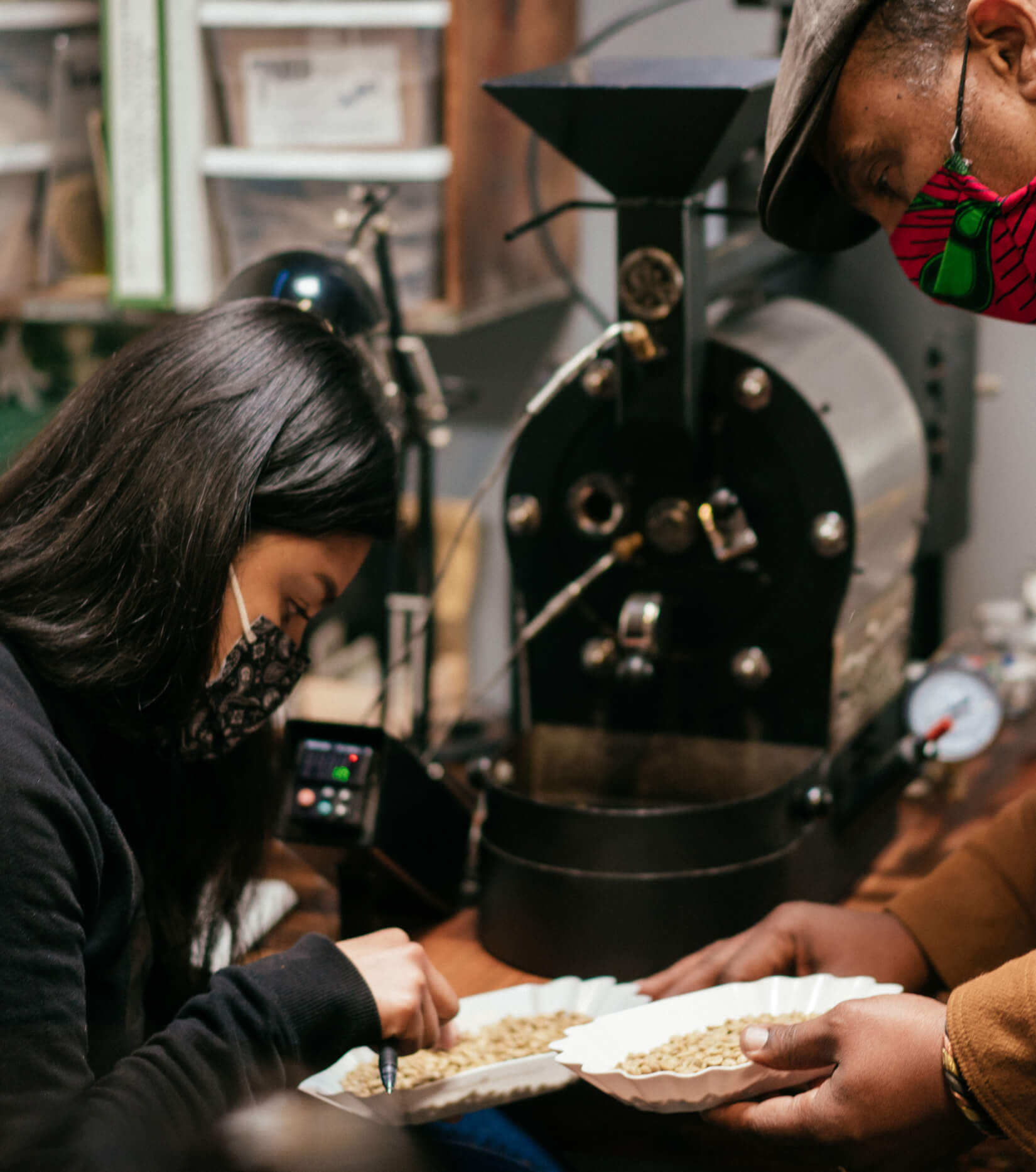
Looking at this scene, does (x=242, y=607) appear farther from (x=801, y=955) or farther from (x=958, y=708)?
(x=958, y=708)

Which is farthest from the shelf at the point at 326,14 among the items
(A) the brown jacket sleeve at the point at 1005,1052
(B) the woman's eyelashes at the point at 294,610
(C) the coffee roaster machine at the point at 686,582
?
(A) the brown jacket sleeve at the point at 1005,1052

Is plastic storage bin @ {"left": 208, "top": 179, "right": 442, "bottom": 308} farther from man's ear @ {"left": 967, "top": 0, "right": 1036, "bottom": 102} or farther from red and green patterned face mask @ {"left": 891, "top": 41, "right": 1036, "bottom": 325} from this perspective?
man's ear @ {"left": 967, "top": 0, "right": 1036, "bottom": 102}

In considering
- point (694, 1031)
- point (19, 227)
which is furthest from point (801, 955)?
point (19, 227)

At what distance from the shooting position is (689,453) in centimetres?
133

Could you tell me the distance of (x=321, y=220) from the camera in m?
2.08

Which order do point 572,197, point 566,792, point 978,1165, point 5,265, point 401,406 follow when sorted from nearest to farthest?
point 978,1165 < point 566,792 < point 401,406 < point 5,265 < point 572,197

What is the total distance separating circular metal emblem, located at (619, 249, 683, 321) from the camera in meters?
1.28

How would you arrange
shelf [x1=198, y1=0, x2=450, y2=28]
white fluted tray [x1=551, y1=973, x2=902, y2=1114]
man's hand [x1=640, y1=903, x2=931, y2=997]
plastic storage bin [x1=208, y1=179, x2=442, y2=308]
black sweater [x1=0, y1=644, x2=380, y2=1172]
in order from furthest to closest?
plastic storage bin [x1=208, y1=179, x2=442, y2=308] < shelf [x1=198, y1=0, x2=450, y2=28] < man's hand [x1=640, y1=903, x2=931, y2=997] < white fluted tray [x1=551, y1=973, x2=902, y2=1114] < black sweater [x1=0, y1=644, x2=380, y2=1172]

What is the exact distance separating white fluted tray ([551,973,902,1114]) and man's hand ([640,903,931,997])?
3 cm

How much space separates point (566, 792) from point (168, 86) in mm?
1312

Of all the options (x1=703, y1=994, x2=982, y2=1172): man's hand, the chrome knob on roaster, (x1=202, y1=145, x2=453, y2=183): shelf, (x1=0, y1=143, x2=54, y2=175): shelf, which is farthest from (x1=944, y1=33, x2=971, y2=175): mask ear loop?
(x1=0, y1=143, x2=54, y2=175): shelf

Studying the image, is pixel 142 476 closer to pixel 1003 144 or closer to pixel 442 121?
pixel 1003 144

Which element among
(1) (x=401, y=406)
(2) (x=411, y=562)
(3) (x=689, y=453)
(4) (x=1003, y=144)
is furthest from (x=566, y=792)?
(2) (x=411, y=562)

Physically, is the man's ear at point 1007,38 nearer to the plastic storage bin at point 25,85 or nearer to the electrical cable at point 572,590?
the electrical cable at point 572,590
